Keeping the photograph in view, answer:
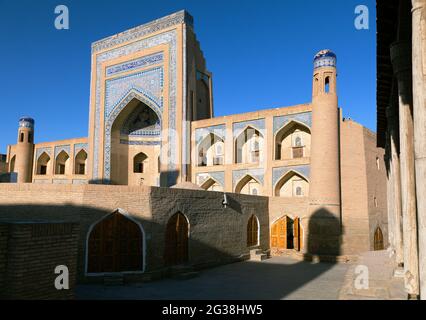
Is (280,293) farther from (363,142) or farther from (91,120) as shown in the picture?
(91,120)

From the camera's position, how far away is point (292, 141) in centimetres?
2036

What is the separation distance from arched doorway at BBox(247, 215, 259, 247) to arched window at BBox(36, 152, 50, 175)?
820 inches

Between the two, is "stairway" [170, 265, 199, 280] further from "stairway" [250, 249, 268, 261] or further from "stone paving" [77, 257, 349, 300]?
"stairway" [250, 249, 268, 261]

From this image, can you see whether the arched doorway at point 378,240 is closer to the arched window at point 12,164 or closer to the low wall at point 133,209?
the low wall at point 133,209

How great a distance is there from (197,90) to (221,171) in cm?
526

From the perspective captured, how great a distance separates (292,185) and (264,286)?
10020 millimetres

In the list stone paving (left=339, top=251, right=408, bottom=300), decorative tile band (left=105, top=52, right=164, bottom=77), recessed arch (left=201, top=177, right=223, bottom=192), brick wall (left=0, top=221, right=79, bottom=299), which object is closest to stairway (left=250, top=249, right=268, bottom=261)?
recessed arch (left=201, top=177, right=223, bottom=192)

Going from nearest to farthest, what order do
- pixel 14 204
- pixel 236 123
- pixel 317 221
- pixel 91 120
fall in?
pixel 14 204, pixel 317 221, pixel 236 123, pixel 91 120

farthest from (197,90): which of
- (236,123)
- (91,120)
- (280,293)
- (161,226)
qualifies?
(280,293)

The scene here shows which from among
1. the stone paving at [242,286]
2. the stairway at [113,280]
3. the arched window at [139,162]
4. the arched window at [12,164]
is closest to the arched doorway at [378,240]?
the stone paving at [242,286]

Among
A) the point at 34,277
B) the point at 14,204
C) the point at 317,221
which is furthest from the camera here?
the point at 317,221

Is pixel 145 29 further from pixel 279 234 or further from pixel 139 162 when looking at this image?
pixel 279 234

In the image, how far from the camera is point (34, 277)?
225 inches

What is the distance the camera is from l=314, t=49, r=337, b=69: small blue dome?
17.7 m
